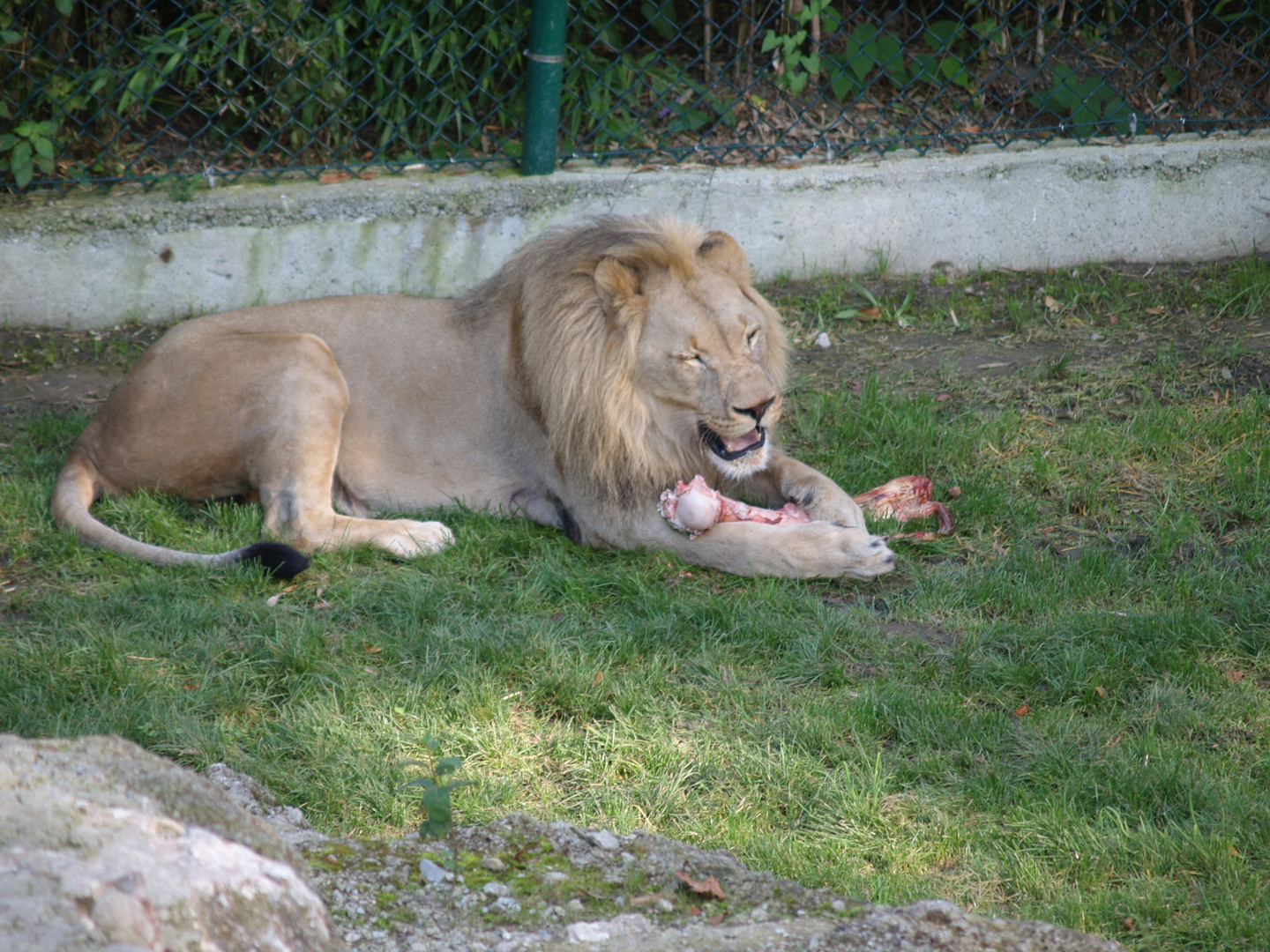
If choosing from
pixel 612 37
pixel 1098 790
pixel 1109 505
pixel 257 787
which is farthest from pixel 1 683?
pixel 612 37

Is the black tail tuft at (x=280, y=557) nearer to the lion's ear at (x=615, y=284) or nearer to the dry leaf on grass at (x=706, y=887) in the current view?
the lion's ear at (x=615, y=284)

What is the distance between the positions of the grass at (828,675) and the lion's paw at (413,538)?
82mm

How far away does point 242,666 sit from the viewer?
125 inches

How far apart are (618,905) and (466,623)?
1.58m

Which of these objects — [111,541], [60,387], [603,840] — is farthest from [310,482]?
[603,840]

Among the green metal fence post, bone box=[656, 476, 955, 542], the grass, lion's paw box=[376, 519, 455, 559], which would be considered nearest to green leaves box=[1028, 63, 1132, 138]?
the grass

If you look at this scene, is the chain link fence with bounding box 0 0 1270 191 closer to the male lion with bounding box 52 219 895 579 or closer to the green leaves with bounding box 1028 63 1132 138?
the green leaves with bounding box 1028 63 1132 138

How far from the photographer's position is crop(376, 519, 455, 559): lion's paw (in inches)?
151

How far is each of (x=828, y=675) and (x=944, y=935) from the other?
4.45 ft

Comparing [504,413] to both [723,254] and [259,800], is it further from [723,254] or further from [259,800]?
[259,800]

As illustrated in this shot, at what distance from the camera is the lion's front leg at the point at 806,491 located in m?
3.73

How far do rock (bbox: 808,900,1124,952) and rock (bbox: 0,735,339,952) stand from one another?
29.3 inches

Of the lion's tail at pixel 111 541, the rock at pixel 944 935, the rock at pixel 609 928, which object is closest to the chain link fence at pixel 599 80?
the lion's tail at pixel 111 541

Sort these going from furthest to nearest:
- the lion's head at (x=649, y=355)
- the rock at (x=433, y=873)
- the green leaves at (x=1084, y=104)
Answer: the green leaves at (x=1084, y=104), the lion's head at (x=649, y=355), the rock at (x=433, y=873)
